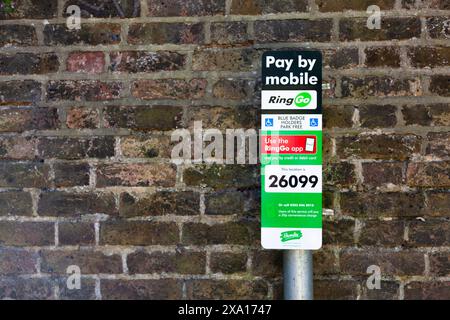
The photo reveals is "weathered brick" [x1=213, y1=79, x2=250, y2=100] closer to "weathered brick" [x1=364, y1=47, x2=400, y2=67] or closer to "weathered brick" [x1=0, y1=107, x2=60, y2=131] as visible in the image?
"weathered brick" [x1=364, y1=47, x2=400, y2=67]

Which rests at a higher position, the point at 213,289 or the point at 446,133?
the point at 446,133

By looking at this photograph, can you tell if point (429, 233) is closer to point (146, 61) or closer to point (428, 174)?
point (428, 174)

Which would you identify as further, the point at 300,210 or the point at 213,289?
the point at 213,289

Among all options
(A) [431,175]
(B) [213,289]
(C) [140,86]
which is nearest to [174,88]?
(C) [140,86]

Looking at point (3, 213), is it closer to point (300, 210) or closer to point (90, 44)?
point (90, 44)

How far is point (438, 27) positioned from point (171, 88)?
3.08 ft

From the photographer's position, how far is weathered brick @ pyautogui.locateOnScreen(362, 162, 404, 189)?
1.68 m

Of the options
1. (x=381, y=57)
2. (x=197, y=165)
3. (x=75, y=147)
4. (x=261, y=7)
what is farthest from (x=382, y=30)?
(x=75, y=147)

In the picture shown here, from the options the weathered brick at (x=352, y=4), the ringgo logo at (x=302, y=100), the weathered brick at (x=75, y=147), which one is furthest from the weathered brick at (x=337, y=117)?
the weathered brick at (x=75, y=147)

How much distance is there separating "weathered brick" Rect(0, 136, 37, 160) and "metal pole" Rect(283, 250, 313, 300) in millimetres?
969

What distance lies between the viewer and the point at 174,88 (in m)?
1.71

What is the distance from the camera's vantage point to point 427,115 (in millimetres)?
1666

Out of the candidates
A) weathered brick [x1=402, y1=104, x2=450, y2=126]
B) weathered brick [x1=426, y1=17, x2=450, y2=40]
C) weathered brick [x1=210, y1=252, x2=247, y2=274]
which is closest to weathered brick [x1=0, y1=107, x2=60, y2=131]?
weathered brick [x1=210, y1=252, x2=247, y2=274]
